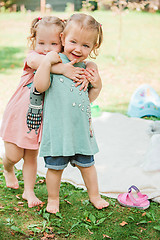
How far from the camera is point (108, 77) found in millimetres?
7449

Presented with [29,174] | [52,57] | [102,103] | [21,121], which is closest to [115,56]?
[102,103]

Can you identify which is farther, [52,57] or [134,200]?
[134,200]

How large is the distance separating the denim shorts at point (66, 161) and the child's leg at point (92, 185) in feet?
0.20

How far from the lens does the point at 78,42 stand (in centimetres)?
234

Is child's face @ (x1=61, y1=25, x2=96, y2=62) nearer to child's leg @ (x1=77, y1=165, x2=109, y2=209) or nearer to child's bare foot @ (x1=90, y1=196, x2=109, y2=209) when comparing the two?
child's leg @ (x1=77, y1=165, x2=109, y2=209)

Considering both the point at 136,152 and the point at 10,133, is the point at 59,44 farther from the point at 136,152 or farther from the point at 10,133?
the point at 136,152

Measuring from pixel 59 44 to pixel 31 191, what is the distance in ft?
3.98

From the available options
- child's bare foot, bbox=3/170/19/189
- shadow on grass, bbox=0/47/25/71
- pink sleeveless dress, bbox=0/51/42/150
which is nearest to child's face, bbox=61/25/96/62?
pink sleeveless dress, bbox=0/51/42/150

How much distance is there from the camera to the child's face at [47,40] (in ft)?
7.95

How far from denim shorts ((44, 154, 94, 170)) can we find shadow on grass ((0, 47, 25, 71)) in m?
5.70

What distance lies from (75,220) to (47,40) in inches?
52.8

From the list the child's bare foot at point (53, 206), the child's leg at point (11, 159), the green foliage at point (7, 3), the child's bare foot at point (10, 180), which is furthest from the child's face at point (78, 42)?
the green foliage at point (7, 3)

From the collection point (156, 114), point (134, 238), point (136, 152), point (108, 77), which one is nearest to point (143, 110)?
point (156, 114)

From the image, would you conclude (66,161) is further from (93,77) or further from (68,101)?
(93,77)
